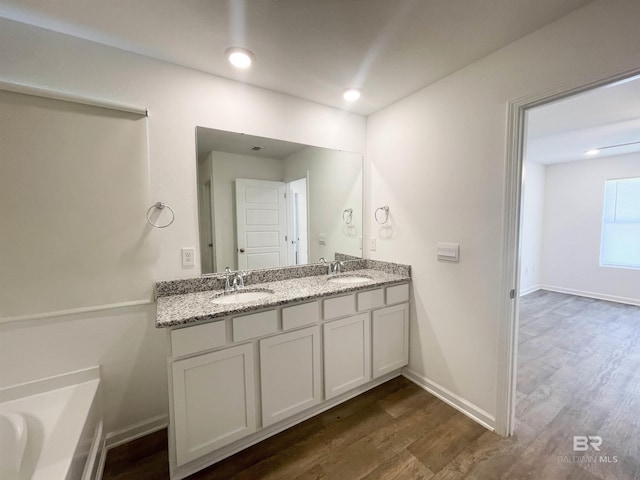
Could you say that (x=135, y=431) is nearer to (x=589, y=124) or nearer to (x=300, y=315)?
(x=300, y=315)

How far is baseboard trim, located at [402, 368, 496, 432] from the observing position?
1735 mm

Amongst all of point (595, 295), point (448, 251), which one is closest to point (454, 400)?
point (448, 251)

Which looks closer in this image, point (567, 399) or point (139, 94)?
point (139, 94)

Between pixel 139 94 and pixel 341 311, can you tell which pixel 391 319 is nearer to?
pixel 341 311

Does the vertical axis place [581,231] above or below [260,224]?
below

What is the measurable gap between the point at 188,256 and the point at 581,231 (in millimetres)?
6067

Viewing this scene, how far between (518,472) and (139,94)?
3069mm

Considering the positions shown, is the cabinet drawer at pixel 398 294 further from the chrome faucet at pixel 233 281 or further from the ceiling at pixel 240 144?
the ceiling at pixel 240 144

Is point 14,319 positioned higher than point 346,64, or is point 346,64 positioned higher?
point 346,64

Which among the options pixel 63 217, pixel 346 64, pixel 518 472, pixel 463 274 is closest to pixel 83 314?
pixel 63 217

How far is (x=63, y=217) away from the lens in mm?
1448

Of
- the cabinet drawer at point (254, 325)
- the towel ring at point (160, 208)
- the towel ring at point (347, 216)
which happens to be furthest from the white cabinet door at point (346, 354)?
the towel ring at point (160, 208)

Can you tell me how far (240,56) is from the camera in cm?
160

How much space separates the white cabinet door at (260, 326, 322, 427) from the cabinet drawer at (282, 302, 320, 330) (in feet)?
0.17
